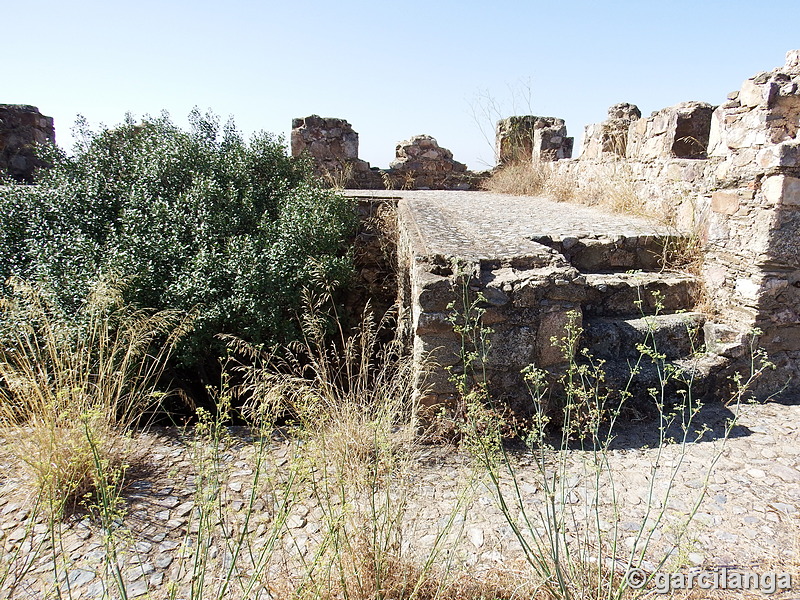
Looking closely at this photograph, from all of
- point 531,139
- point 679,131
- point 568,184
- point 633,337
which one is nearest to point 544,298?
point 633,337

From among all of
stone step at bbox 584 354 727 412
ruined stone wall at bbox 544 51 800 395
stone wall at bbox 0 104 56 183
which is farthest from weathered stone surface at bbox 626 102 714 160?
stone wall at bbox 0 104 56 183

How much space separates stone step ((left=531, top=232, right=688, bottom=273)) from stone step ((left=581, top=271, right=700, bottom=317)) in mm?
274

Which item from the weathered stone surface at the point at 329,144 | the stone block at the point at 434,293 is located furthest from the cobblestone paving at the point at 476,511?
the weathered stone surface at the point at 329,144

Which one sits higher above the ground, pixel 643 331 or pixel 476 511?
pixel 643 331

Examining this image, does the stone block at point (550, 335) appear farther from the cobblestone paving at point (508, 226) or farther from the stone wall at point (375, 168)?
the stone wall at point (375, 168)

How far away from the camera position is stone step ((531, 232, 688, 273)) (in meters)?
4.27

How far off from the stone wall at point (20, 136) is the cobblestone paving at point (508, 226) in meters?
6.92

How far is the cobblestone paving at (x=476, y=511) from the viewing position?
2.23m

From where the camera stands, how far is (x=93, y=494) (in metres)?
2.86

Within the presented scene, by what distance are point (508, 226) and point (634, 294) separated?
1.41m

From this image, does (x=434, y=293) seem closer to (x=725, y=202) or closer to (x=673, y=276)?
(x=673, y=276)

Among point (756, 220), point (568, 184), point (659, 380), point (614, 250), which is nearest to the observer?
point (659, 380)

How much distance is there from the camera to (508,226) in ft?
16.2

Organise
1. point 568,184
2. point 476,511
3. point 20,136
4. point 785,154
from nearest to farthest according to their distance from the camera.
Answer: point 476,511
point 785,154
point 568,184
point 20,136
